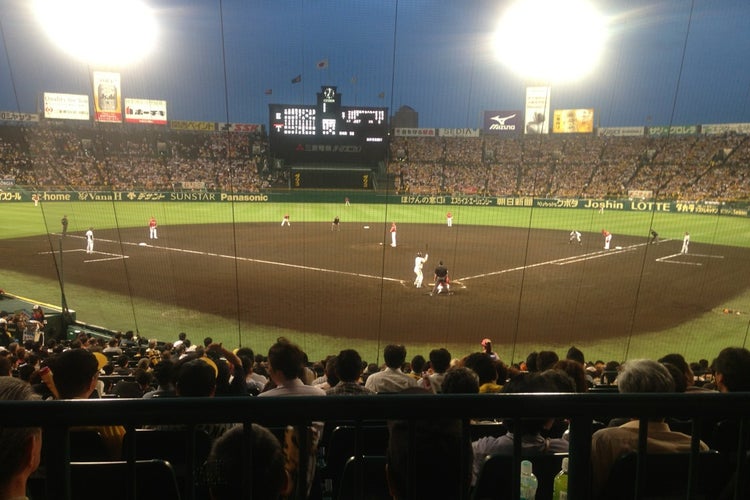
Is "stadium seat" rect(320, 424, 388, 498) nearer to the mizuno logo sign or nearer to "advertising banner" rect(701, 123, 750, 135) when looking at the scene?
the mizuno logo sign

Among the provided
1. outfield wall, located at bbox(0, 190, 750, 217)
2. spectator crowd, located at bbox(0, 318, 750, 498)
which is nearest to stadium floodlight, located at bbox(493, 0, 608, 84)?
spectator crowd, located at bbox(0, 318, 750, 498)

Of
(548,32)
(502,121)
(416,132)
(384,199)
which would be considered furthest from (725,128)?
(548,32)

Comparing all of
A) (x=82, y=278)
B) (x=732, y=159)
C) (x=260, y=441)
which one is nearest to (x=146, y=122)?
(x=82, y=278)

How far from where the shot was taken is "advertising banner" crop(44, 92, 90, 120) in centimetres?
5603

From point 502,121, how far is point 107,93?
38.7 m

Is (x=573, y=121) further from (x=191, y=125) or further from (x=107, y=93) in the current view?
(x=107, y=93)

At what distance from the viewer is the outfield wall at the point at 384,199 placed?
145 feet

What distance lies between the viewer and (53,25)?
49.1 ft

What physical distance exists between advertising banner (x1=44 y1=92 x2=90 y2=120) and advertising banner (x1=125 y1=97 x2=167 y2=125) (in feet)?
14.9

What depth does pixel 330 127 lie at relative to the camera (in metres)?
47.3

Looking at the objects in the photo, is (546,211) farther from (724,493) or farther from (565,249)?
(724,493)

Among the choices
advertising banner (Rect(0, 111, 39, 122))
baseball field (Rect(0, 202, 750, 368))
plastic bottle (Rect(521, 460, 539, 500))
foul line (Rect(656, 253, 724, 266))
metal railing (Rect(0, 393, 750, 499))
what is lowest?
baseball field (Rect(0, 202, 750, 368))

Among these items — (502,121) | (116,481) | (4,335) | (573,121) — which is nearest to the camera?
(116,481)

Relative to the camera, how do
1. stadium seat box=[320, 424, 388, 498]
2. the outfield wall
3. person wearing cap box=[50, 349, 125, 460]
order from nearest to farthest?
stadium seat box=[320, 424, 388, 498], person wearing cap box=[50, 349, 125, 460], the outfield wall
